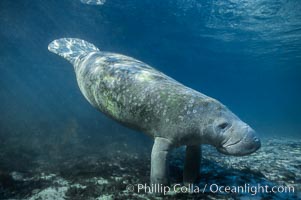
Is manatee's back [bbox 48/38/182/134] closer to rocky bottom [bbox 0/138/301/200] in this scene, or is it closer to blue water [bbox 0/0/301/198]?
rocky bottom [bbox 0/138/301/200]

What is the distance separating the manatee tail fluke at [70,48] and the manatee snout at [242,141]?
5490 millimetres

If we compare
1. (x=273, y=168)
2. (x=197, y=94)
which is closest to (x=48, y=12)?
(x=197, y=94)

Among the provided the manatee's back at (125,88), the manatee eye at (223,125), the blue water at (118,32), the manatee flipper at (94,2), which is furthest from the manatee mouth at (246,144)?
A: the manatee flipper at (94,2)

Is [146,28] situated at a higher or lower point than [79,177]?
higher

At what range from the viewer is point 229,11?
739 inches

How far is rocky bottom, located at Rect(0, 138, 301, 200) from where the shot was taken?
4.05m

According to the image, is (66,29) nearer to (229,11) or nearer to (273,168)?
(229,11)

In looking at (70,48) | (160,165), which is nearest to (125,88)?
(160,165)

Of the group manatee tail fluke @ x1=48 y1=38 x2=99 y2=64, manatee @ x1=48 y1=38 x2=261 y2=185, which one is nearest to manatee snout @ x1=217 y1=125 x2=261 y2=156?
manatee @ x1=48 y1=38 x2=261 y2=185

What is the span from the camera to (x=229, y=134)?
382 centimetres

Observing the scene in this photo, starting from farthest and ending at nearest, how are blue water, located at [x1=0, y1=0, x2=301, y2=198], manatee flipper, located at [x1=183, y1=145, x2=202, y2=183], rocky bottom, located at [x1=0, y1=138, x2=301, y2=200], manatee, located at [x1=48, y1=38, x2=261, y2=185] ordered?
blue water, located at [x1=0, y1=0, x2=301, y2=198] → manatee flipper, located at [x1=183, y1=145, x2=202, y2=183] → rocky bottom, located at [x1=0, y1=138, x2=301, y2=200] → manatee, located at [x1=48, y1=38, x2=261, y2=185]

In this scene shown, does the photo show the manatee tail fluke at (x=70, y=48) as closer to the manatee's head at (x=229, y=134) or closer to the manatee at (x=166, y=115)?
the manatee at (x=166, y=115)

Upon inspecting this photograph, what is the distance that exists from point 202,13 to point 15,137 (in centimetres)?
1733

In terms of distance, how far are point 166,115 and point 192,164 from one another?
51.1 inches
